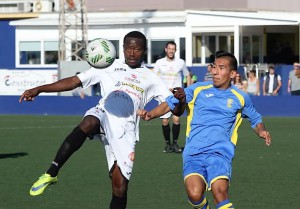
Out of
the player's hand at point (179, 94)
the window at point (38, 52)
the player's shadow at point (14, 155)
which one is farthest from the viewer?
the window at point (38, 52)

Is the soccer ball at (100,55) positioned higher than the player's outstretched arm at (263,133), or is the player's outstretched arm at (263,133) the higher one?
the soccer ball at (100,55)

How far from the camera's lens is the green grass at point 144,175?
12719 millimetres

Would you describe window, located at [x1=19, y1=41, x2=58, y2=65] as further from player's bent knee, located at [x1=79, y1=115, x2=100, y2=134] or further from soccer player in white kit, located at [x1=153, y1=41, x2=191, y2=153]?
player's bent knee, located at [x1=79, y1=115, x2=100, y2=134]

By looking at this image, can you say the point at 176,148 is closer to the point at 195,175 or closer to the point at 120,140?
the point at 120,140

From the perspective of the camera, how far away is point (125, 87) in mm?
10250

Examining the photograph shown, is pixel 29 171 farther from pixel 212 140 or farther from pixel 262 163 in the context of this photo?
pixel 212 140

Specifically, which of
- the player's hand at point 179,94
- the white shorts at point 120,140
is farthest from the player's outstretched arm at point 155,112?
the white shorts at point 120,140

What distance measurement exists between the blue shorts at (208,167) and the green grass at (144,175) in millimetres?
2855

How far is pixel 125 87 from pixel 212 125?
116cm

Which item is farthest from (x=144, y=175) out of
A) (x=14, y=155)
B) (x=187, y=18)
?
(x=187, y=18)

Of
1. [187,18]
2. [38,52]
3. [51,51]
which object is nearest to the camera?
[187,18]

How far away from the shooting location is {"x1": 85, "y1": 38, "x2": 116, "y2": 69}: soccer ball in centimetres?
1010

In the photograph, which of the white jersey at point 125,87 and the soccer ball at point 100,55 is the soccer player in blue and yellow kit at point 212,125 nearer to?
the white jersey at point 125,87

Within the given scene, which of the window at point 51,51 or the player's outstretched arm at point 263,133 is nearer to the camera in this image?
the player's outstretched arm at point 263,133
